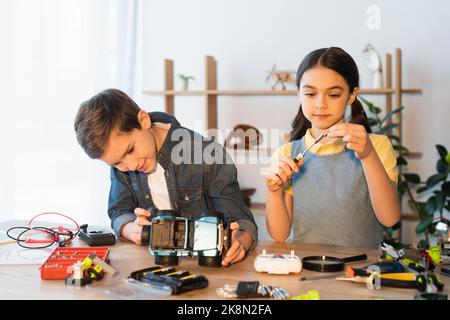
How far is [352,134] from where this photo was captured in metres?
1.33

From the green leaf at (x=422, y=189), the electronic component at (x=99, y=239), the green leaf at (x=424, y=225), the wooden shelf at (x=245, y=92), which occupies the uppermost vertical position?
the wooden shelf at (x=245, y=92)

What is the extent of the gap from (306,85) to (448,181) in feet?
6.53

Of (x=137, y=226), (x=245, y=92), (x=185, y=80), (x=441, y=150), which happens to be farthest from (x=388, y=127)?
(x=137, y=226)

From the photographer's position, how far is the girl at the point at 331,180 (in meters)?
1.56

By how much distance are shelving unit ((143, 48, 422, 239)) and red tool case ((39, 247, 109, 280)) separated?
2.35 meters

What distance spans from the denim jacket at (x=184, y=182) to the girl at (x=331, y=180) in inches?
5.3

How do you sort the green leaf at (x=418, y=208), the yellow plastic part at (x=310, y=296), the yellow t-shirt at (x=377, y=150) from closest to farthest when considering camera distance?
the yellow plastic part at (x=310, y=296)
the yellow t-shirt at (x=377, y=150)
the green leaf at (x=418, y=208)

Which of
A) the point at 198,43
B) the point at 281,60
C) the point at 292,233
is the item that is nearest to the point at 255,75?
the point at 281,60

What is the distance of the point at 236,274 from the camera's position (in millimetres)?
1199

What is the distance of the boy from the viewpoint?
1.44 metres

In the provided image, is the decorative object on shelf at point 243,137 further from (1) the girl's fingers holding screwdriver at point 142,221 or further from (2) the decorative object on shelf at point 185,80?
(1) the girl's fingers holding screwdriver at point 142,221

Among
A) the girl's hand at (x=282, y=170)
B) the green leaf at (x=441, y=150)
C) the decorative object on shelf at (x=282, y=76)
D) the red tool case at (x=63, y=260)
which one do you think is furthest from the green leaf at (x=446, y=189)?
the red tool case at (x=63, y=260)

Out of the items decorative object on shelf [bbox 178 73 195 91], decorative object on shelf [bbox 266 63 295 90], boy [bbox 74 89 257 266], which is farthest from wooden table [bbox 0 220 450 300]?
decorative object on shelf [bbox 178 73 195 91]
